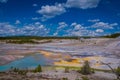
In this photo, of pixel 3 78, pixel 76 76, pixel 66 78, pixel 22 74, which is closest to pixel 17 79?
pixel 3 78

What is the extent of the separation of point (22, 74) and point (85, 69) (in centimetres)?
626

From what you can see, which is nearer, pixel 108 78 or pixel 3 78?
pixel 3 78

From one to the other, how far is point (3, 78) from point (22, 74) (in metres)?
2.63

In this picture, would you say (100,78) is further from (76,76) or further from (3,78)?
(3,78)

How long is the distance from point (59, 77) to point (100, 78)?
401 cm

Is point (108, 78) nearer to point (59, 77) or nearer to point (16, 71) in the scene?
point (59, 77)

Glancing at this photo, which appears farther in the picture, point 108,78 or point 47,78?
point 108,78

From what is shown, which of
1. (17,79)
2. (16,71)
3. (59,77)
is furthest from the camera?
(16,71)

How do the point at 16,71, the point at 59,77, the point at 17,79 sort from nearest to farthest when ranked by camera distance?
the point at 17,79
the point at 59,77
the point at 16,71

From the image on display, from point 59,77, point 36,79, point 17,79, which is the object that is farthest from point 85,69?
point 17,79

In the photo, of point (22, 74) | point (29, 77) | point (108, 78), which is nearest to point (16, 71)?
point (22, 74)

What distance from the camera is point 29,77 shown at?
20.6 meters

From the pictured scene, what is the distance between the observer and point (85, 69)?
23.7 metres

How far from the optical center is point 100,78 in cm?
2231
